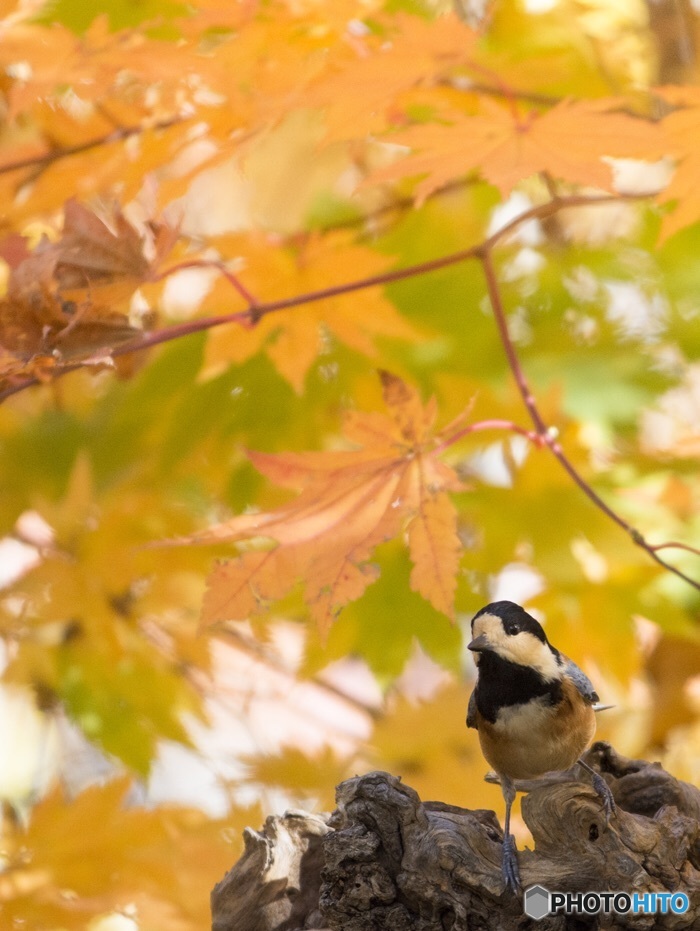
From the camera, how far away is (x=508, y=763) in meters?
0.69

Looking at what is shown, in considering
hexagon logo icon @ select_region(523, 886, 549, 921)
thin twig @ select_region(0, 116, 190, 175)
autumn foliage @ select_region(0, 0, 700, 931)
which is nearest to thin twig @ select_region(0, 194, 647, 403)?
autumn foliage @ select_region(0, 0, 700, 931)

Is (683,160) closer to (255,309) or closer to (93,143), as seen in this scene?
(255,309)

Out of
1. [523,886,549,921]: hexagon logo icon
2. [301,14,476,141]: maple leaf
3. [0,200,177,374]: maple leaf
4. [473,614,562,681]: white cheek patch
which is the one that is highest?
[301,14,476,141]: maple leaf

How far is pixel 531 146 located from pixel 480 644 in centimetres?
47

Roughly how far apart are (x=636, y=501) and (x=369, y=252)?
1.67 feet

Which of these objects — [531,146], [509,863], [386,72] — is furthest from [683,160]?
[509,863]

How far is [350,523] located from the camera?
78 centimetres

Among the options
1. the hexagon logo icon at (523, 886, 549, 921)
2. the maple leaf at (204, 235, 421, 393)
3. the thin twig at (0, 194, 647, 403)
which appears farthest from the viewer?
the maple leaf at (204, 235, 421, 393)

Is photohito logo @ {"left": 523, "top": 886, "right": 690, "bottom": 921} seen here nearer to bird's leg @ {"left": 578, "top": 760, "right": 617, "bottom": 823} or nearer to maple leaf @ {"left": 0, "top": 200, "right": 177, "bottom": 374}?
bird's leg @ {"left": 578, "top": 760, "right": 617, "bottom": 823}

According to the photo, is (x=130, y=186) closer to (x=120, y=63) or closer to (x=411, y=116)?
(x=120, y=63)

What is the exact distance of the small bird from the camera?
2.20 feet

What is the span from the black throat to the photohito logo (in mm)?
132

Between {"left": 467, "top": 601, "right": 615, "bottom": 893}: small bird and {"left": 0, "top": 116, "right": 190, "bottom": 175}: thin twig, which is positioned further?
{"left": 0, "top": 116, "right": 190, "bottom": 175}: thin twig

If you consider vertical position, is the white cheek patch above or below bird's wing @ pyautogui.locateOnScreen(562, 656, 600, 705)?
above
